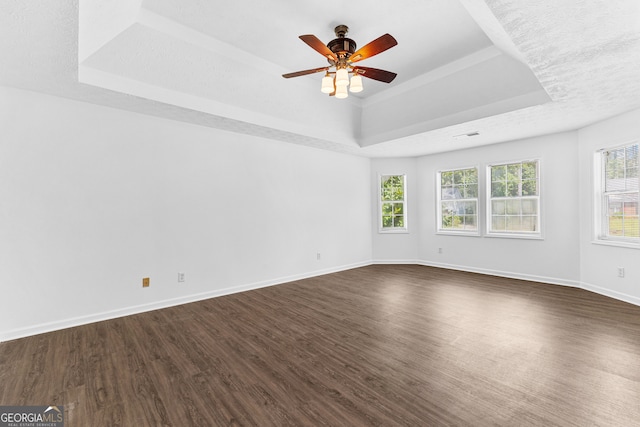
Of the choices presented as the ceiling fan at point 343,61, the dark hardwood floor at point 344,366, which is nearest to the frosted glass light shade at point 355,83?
the ceiling fan at point 343,61

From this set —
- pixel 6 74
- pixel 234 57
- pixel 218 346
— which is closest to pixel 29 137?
pixel 6 74

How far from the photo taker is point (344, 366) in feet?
7.29

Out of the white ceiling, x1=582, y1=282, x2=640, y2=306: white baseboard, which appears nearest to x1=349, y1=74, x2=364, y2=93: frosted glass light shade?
the white ceiling

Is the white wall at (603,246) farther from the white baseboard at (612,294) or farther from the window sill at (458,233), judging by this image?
the window sill at (458,233)

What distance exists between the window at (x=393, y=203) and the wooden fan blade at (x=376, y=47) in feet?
13.8

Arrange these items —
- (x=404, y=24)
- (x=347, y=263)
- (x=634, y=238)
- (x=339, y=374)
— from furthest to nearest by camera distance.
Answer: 1. (x=347, y=263)
2. (x=634, y=238)
3. (x=404, y=24)
4. (x=339, y=374)

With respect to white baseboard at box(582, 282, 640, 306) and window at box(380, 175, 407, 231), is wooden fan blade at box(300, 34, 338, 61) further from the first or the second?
white baseboard at box(582, 282, 640, 306)

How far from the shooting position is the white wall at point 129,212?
9.51 feet

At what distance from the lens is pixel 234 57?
136 inches

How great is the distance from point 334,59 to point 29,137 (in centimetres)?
333

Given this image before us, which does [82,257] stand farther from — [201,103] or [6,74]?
[201,103]

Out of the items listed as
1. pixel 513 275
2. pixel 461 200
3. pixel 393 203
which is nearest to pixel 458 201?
pixel 461 200
